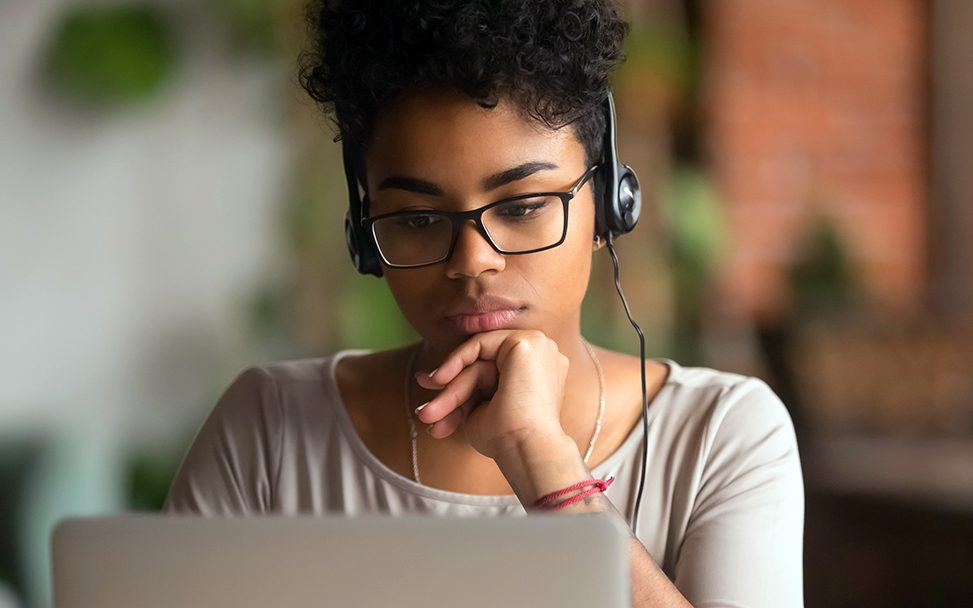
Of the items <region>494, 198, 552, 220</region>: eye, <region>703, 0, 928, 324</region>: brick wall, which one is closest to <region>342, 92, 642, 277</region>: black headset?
<region>494, 198, 552, 220</region>: eye

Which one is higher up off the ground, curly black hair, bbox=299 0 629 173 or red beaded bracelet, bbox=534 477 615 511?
curly black hair, bbox=299 0 629 173

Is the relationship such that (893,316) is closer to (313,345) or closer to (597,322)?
(597,322)

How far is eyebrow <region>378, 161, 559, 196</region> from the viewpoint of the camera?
1.20 meters

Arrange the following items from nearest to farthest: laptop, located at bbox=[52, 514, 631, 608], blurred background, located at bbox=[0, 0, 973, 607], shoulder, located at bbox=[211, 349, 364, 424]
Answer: laptop, located at bbox=[52, 514, 631, 608] → shoulder, located at bbox=[211, 349, 364, 424] → blurred background, located at bbox=[0, 0, 973, 607]

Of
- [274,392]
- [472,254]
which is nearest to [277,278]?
[274,392]

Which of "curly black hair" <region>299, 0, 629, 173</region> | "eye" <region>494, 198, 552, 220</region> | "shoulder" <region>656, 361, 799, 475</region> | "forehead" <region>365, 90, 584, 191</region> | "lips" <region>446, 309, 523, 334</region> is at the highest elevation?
"curly black hair" <region>299, 0, 629, 173</region>

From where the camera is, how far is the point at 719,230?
116 inches

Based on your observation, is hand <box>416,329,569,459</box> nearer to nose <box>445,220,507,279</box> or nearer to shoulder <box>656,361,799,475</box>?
nose <box>445,220,507,279</box>

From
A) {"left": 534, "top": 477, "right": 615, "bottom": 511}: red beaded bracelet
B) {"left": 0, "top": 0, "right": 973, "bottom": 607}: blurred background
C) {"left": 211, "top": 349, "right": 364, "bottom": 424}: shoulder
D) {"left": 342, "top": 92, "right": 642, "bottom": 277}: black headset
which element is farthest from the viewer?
{"left": 0, "top": 0, "right": 973, "bottom": 607}: blurred background

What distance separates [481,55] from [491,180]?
0.42 feet

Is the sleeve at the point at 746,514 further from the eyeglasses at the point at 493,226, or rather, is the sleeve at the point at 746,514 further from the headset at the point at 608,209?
the eyeglasses at the point at 493,226

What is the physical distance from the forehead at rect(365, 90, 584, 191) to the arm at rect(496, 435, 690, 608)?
0.29m

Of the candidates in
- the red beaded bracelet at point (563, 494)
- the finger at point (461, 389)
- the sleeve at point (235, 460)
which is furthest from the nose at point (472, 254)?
the sleeve at point (235, 460)

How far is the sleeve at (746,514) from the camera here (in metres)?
1.21
